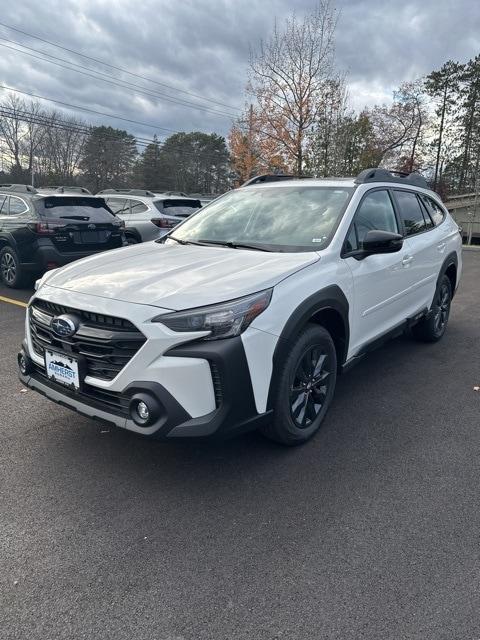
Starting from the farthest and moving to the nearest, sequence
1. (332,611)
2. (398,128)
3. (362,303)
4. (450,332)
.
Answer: (398,128), (450,332), (362,303), (332,611)

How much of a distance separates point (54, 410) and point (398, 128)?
119 ft

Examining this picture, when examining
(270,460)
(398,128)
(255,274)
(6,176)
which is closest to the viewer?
(255,274)

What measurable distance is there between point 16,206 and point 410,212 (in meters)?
6.25

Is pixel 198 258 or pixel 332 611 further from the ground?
pixel 198 258

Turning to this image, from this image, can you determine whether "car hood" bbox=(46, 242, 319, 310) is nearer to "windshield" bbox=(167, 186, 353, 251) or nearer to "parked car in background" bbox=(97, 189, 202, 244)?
"windshield" bbox=(167, 186, 353, 251)

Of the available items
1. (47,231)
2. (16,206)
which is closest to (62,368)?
(47,231)

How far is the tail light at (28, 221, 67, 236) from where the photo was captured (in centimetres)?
731

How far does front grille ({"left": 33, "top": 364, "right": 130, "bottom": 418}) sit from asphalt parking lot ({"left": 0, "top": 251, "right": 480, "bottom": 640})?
29cm

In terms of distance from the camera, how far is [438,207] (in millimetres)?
5586

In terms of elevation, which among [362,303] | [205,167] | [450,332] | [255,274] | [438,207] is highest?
[205,167]

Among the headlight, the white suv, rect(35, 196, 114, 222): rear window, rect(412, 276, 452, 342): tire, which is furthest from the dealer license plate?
rect(35, 196, 114, 222): rear window

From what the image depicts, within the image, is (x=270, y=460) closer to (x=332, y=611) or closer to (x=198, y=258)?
(x=332, y=611)

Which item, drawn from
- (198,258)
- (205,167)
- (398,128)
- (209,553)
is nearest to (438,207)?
(198,258)

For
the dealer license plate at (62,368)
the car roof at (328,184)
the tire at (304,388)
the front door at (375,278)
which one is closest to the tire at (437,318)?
the front door at (375,278)
